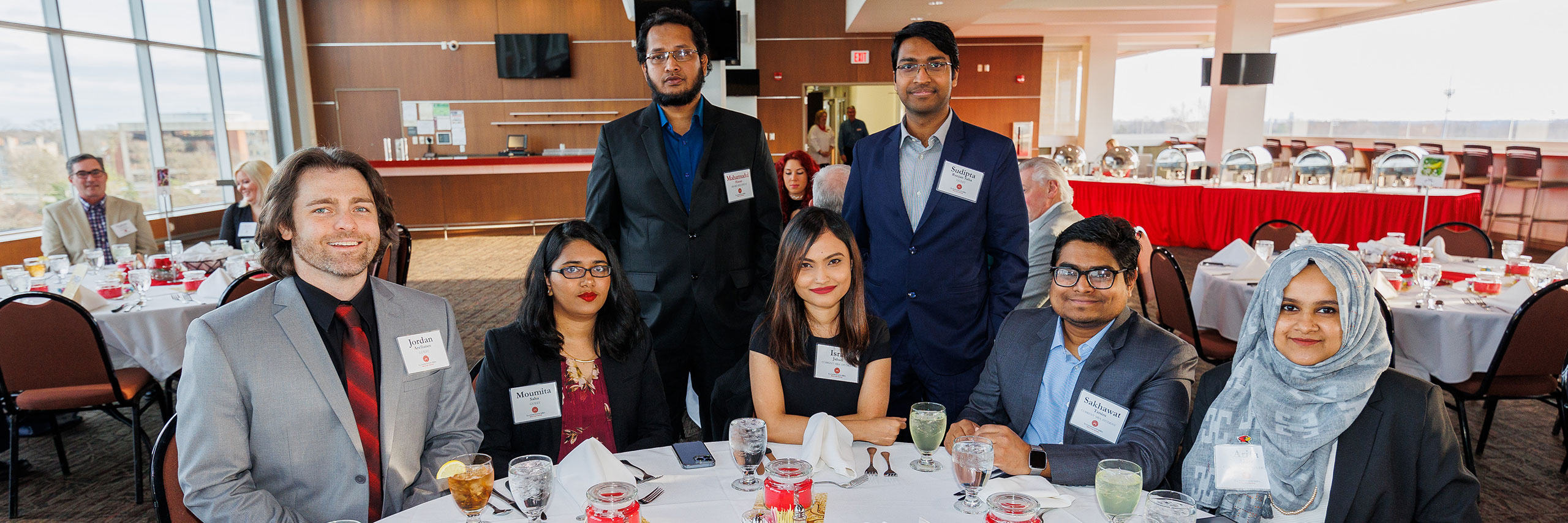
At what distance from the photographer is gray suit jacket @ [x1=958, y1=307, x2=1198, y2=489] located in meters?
1.62

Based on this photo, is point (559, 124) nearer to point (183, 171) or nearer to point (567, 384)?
point (183, 171)

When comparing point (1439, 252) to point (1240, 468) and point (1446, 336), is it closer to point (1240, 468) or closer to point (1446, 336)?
point (1446, 336)

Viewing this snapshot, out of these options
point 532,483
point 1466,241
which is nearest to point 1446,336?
point 1466,241

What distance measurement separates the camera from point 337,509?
5.09ft

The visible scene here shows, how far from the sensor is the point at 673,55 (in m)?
2.40

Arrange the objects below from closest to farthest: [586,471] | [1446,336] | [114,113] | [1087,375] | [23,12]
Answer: [586,471] < [1087,375] < [1446,336] < [23,12] < [114,113]

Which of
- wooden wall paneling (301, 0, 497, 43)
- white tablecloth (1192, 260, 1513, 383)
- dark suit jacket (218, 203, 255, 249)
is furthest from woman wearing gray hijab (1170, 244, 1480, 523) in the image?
wooden wall paneling (301, 0, 497, 43)

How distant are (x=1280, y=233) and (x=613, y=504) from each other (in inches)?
197

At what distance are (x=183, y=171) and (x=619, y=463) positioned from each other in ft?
32.3

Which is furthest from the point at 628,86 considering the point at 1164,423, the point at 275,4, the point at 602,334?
the point at 1164,423

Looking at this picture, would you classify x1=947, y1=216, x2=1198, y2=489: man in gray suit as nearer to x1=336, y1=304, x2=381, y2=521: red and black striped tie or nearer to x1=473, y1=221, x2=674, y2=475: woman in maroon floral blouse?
x1=473, y1=221, x2=674, y2=475: woman in maroon floral blouse

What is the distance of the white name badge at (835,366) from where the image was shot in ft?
6.81

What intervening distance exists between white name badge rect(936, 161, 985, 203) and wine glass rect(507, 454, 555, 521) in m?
1.45

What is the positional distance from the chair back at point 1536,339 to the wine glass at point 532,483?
3.36 m
